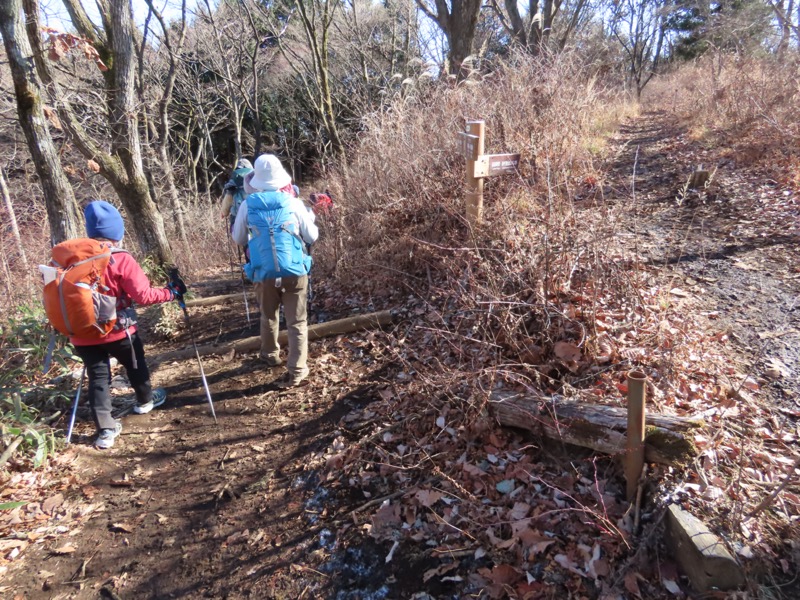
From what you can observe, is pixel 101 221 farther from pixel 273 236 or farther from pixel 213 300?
pixel 213 300

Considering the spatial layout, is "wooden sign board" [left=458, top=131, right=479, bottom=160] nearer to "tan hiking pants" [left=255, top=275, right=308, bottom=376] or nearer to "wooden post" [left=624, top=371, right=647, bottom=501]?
"tan hiking pants" [left=255, top=275, right=308, bottom=376]

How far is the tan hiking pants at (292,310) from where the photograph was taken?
14.5 ft

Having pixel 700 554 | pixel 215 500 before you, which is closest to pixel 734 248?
pixel 700 554

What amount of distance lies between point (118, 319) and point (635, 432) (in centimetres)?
385

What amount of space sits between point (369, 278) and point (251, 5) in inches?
617

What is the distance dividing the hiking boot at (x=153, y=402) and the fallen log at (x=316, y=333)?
2.59 feet

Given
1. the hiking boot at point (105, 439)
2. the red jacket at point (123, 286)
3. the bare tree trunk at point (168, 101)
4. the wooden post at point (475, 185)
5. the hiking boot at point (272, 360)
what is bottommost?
the hiking boot at point (105, 439)

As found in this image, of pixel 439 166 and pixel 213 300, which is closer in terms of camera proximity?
pixel 439 166

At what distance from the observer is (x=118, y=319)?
3732 millimetres

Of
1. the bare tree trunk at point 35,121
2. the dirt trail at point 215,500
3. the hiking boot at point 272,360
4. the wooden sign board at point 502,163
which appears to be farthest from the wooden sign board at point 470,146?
the bare tree trunk at point 35,121

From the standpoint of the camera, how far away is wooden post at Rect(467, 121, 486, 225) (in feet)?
15.9

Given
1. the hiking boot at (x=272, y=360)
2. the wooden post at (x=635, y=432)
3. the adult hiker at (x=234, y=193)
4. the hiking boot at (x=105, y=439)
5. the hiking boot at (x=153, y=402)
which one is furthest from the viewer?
the adult hiker at (x=234, y=193)

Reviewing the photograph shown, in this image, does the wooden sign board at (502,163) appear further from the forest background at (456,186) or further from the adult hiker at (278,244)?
the adult hiker at (278,244)

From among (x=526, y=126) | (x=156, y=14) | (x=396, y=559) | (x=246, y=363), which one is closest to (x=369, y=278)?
(x=246, y=363)
